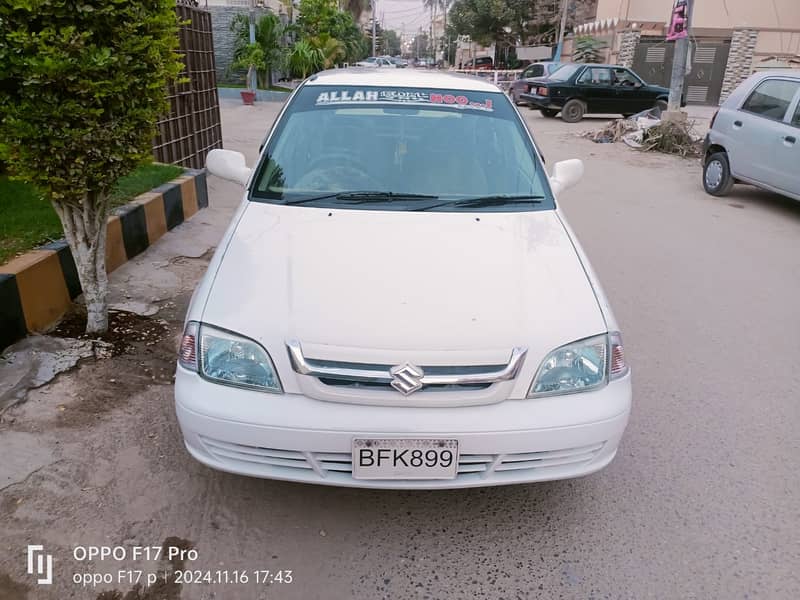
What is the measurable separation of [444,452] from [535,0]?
136ft

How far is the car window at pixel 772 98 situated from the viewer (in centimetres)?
726

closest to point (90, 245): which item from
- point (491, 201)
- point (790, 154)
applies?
point (491, 201)

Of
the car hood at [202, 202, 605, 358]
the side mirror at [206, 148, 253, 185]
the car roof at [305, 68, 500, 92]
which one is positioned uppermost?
the car roof at [305, 68, 500, 92]

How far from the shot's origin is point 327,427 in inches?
81.9

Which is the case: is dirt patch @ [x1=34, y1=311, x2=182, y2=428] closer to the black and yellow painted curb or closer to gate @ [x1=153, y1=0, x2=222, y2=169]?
the black and yellow painted curb

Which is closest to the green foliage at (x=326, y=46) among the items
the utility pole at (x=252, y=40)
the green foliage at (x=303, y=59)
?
the green foliage at (x=303, y=59)

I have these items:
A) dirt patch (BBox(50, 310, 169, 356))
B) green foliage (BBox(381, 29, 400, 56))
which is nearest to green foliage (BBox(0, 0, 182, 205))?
dirt patch (BBox(50, 310, 169, 356))

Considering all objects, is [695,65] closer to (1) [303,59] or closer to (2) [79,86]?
(1) [303,59]

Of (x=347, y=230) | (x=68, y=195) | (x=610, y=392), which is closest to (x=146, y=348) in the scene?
(x=68, y=195)

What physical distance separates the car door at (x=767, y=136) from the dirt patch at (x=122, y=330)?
6.86 metres

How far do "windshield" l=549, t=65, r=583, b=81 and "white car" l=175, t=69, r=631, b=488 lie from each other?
16.6 metres

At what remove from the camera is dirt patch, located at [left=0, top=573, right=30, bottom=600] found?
2074 millimetres

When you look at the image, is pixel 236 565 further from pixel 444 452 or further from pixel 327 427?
pixel 444 452

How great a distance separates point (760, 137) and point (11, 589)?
27.2 feet
